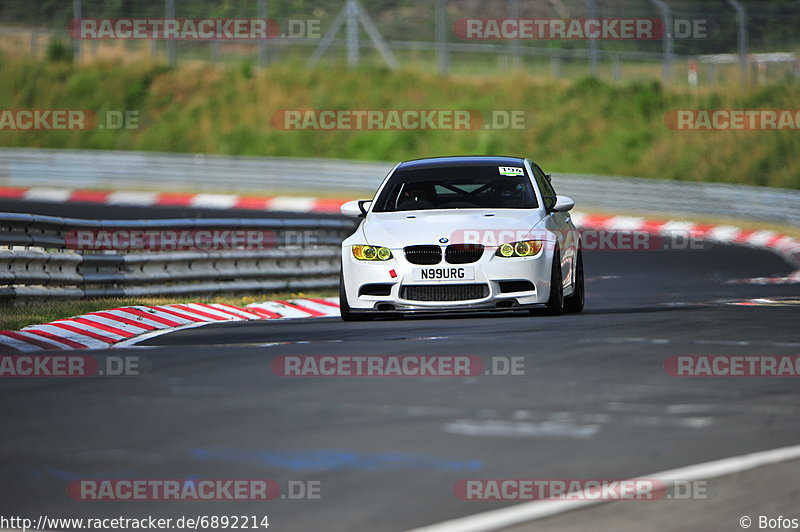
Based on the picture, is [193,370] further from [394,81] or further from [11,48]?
[11,48]

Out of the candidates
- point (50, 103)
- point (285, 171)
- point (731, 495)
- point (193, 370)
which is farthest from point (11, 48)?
point (731, 495)

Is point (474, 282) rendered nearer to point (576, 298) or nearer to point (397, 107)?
point (576, 298)

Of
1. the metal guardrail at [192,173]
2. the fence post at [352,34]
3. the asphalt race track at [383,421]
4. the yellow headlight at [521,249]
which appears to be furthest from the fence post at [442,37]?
the asphalt race track at [383,421]

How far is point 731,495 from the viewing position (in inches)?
220

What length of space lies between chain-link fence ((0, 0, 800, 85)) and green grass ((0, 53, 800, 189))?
2.87ft

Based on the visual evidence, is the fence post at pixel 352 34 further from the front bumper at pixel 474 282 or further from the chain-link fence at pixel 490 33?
the front bumper at pixel 474 282

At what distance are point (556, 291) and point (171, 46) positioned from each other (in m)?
34.1

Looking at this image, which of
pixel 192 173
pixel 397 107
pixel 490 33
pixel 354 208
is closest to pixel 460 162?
pixel 354 208

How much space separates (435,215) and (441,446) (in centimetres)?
634

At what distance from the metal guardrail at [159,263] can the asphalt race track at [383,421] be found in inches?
118

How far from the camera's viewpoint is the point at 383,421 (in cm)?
698

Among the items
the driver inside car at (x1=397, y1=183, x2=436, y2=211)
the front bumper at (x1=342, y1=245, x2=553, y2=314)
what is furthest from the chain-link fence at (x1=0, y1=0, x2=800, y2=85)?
the front bumper at (x1=342, y1=245, x2=553, y2=314)

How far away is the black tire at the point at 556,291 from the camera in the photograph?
12312 millimetres

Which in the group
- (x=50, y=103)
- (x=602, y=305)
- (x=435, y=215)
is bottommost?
(x=602, y=305)
